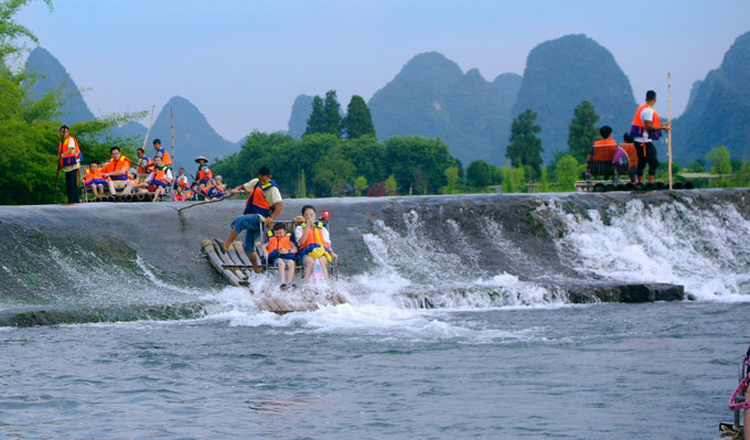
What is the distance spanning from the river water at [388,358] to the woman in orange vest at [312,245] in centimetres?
71

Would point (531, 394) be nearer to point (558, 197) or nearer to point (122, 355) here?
point (122, 355)

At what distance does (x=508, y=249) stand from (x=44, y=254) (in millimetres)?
7244

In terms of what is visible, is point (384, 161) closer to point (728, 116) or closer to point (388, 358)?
point (728, 116)

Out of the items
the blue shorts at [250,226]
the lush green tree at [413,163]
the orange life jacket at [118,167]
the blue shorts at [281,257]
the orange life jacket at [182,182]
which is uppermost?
the lush green tree at [413,163]

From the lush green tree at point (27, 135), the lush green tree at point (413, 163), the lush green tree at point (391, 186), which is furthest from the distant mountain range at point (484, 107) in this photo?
the lush green tree at point (27, 135)

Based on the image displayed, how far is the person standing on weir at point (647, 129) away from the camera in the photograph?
680 inches

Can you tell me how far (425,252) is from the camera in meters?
16.0

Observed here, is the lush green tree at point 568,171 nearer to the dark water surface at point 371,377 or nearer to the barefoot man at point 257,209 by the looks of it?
the barefoot man at point 257,209

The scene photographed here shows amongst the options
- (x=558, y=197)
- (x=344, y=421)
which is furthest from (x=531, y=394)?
(x=558, y=197)

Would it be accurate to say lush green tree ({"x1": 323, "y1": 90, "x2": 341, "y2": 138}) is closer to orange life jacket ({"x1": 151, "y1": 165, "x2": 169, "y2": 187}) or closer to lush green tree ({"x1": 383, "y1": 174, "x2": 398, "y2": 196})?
lush green tree ({"x1": 383, "y1": 174, "x2": 398, "y2": 196})

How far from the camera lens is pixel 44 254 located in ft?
43.8

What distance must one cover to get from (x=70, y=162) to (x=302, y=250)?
6132 millimetres

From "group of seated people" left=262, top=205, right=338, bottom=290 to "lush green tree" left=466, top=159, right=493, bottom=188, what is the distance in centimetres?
6294

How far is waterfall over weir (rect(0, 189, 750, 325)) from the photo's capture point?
42.2ft
